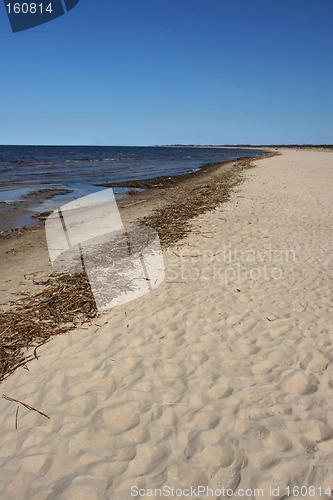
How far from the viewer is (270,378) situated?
317 cm

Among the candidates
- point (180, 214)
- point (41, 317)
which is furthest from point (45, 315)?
point (180, 214)

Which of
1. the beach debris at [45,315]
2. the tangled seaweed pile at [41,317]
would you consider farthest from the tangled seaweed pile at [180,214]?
the tangled seaweed pile at [41,317]

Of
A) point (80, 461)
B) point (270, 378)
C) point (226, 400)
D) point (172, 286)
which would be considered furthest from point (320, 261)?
point (80, 461)

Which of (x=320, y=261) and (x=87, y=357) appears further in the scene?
(x=320, y=261)

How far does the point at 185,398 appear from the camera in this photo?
297cm

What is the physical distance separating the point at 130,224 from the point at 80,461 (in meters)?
7.77

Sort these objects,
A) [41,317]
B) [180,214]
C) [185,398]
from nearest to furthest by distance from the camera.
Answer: [185,398]
[41,317]
[180,214]

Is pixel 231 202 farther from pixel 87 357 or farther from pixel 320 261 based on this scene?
pixel 87 357

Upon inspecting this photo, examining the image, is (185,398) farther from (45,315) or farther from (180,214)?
(180,214)

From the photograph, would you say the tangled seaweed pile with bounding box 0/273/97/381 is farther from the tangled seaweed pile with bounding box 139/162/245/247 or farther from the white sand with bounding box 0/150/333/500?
the tangled seaweed pile with bounding box 139/162/245/247

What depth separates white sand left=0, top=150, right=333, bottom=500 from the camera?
230cm

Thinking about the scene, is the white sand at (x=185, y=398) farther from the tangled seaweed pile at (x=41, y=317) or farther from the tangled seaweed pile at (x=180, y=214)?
Result: the tangled seaweed pile at (x=180, y=214)

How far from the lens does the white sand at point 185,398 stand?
90.7 inches

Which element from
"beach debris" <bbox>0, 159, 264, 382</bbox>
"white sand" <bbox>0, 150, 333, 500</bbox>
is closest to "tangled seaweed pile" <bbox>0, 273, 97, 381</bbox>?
"beach debris" <bbox>0, 159, 264, 382</bbox>
